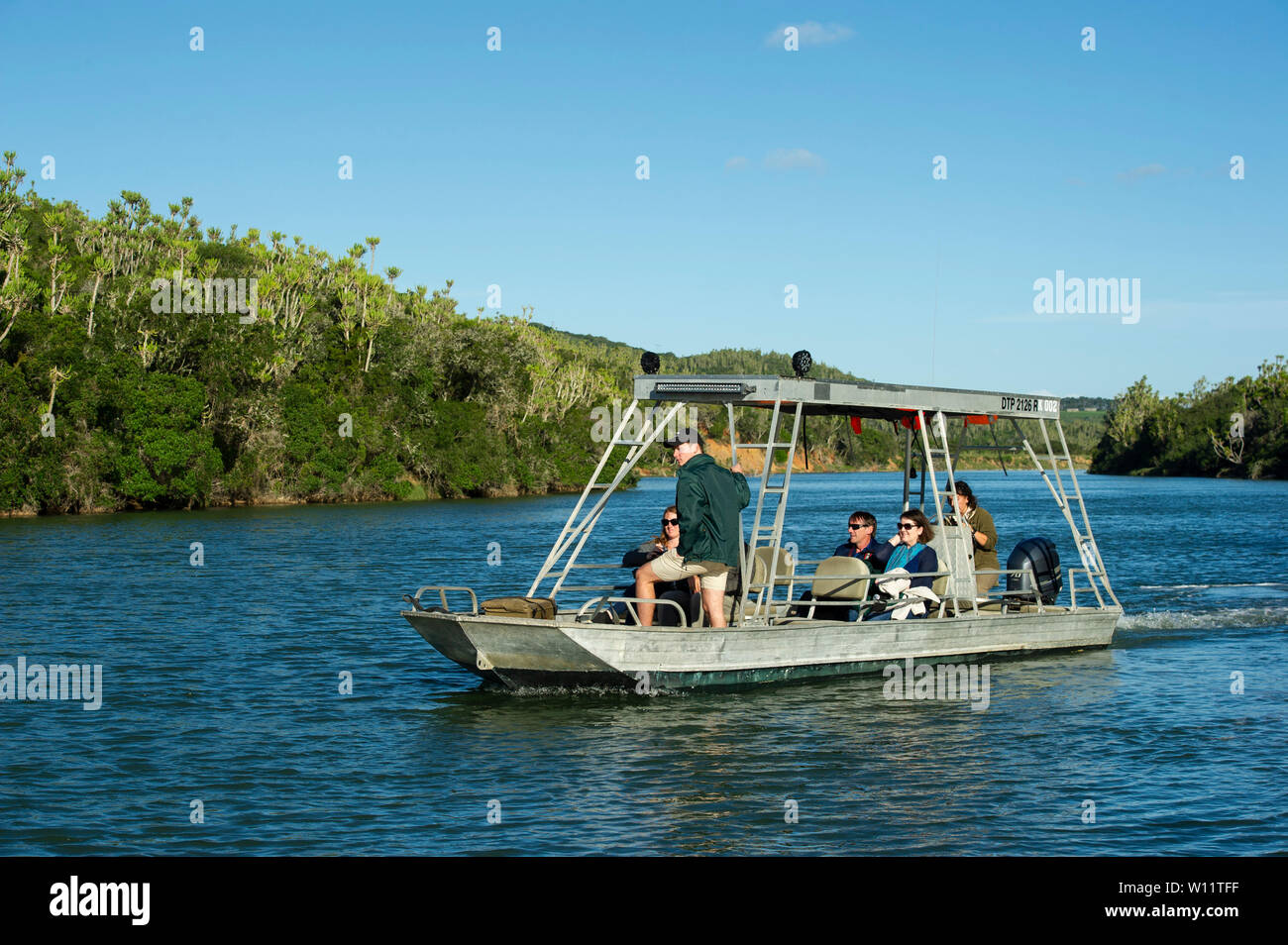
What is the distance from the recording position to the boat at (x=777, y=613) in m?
13.4

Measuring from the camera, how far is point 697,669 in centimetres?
1388

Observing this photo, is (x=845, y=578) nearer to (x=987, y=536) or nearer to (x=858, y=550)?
(x=858, y=550)

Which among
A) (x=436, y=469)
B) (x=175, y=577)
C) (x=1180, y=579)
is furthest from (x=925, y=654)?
(x=436, y=469)

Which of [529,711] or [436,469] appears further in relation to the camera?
[436,469]

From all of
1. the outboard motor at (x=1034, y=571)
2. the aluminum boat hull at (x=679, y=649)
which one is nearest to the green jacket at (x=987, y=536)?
the outboard motor at (x=1034, y=571)

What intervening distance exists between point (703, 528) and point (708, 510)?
0.75 ft

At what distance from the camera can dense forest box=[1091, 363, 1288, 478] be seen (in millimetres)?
117000

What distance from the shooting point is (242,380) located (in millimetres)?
Result: 65312

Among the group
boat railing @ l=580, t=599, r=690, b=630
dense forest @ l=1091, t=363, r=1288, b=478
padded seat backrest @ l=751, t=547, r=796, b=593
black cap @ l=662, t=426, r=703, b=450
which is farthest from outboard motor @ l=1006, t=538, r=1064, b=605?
dense forest @ l=1091, t=363, r=1288, b=478

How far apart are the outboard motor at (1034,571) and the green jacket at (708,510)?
5.46 m

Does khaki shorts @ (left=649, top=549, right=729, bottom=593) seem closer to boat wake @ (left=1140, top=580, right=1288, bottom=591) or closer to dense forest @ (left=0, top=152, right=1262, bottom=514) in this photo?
boat wake @ (left=1140, top=580, right=1288, bottom=591)
